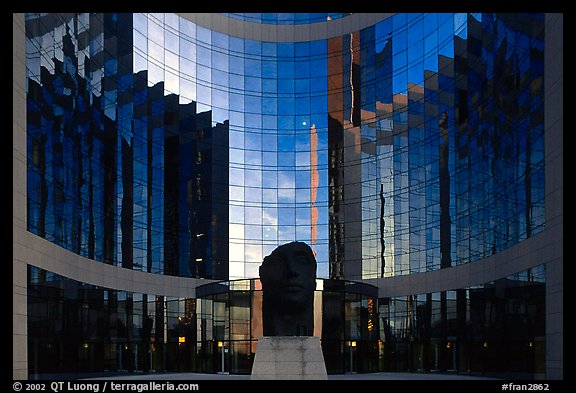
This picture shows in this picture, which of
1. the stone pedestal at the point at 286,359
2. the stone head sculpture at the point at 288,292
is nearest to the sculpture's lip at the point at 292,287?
the stone head sculpture at the point at 288,292

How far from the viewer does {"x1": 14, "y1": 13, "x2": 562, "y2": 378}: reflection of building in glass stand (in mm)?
43375

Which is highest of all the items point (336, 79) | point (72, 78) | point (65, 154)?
point (336, 79)

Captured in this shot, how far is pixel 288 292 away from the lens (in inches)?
1312

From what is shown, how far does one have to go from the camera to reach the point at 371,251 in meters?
67.8

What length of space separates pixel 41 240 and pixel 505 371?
3088cm

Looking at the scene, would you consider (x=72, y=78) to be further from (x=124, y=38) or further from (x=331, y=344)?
(x=331, y=344)

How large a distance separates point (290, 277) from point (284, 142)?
40.0 m

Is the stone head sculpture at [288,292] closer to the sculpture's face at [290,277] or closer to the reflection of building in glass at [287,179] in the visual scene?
the sculpture's face at [290,277]

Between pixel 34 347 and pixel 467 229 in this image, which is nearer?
→ pixel 34 347

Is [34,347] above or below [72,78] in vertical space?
below

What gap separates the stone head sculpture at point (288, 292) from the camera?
109 feet

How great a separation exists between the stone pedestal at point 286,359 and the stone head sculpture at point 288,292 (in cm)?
118

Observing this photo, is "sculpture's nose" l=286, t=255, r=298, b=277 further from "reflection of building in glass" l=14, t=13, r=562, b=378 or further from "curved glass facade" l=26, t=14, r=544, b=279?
"curved glass facade" l=26, t=14, r=544, b=279

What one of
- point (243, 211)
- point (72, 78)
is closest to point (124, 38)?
point (72, 78)
